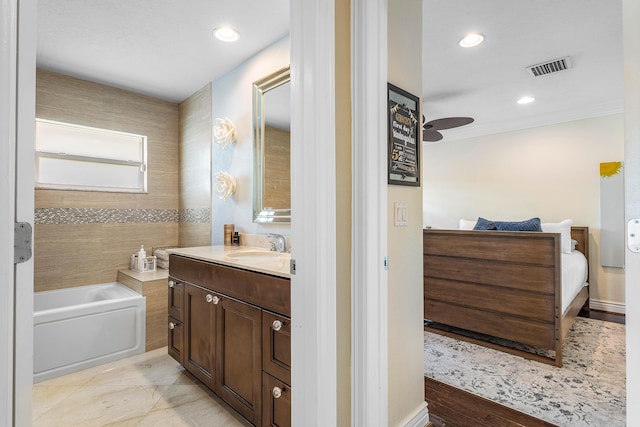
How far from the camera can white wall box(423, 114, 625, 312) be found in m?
3.85

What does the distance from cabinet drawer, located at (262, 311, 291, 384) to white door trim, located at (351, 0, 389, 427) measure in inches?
11.8

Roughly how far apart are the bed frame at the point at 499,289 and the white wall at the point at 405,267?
55.2 inches

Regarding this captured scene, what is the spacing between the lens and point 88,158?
3.19 meters

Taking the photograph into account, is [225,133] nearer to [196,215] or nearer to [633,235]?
[196,215]

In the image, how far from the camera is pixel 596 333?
306 centimetres

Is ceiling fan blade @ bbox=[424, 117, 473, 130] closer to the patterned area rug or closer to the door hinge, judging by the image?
the patterned area rug

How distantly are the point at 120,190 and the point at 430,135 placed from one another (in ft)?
11.5

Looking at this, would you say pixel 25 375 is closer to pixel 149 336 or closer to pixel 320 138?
pixel 320 138

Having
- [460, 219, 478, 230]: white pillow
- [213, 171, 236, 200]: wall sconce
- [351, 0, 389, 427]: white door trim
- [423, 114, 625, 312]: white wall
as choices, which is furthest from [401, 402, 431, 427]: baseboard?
[423, 114, 625, 312]: white wall

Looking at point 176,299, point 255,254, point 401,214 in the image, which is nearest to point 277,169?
point 255,254

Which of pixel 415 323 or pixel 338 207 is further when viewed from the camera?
pixel 415 323

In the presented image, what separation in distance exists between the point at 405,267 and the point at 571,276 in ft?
7.54

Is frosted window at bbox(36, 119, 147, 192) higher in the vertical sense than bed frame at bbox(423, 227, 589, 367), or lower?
higher

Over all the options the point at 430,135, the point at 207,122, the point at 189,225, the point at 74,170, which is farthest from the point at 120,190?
A: the point at 430,135
